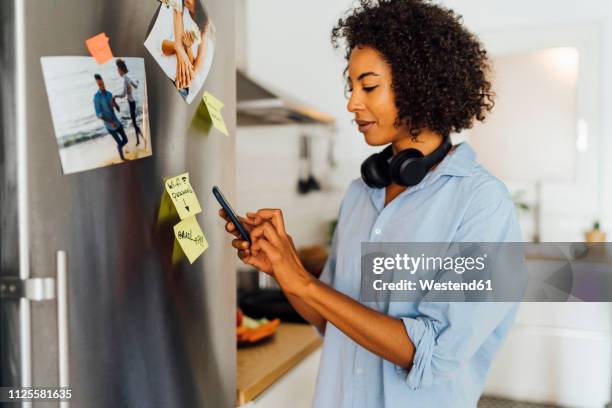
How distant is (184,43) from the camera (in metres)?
0.83

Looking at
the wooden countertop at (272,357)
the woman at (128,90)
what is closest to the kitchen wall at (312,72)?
the wooden countertop at (272,357)

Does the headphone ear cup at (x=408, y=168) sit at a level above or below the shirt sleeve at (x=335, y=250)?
above

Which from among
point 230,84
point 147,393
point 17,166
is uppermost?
point 230,84

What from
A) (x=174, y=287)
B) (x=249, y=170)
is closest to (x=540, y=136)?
(x=249, y=170)

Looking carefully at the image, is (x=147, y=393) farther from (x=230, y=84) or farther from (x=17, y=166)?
(x=230, y=84)

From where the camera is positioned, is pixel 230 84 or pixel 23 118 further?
pixel 230 84

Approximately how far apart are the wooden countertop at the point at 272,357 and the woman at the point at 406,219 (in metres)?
0.20

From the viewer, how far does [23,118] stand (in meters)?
0.55

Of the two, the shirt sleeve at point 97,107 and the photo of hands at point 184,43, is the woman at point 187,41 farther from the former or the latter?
the shirt sleeve at point 97,107

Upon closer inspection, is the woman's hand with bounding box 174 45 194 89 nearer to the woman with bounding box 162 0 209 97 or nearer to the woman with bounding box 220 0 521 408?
the woman with bounding box 162 0 209 97

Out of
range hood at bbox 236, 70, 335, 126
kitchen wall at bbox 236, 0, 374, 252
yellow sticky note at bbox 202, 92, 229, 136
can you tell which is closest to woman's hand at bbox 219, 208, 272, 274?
yellow sticky note at bbox 202, 92, 229, 136

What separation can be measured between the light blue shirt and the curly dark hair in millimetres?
86

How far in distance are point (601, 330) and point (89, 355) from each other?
7.86 feet

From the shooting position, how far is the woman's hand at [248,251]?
2.72 feet
